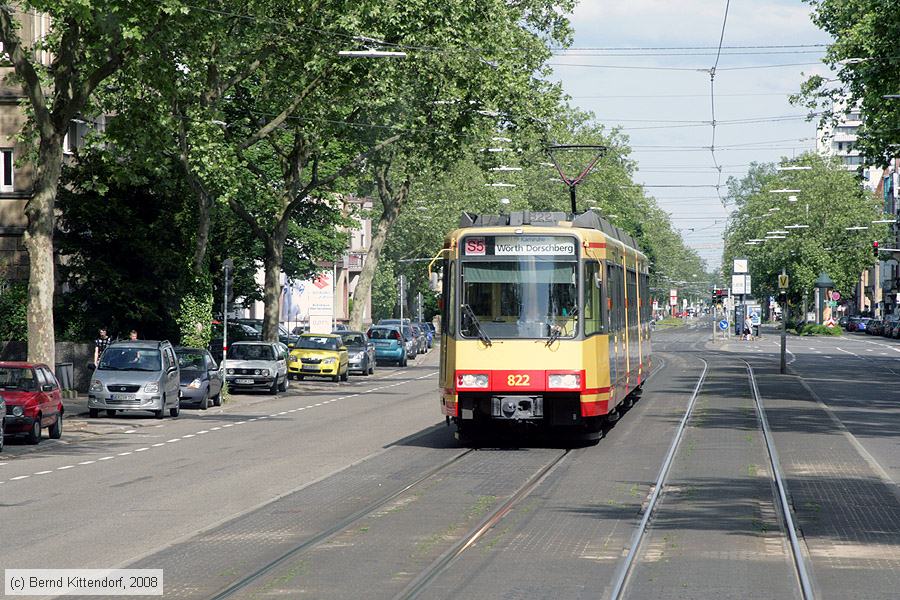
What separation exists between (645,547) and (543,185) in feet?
295

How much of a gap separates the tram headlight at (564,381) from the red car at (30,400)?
29.2ft

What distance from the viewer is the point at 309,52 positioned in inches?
1538

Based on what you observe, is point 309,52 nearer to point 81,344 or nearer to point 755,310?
point 81,344

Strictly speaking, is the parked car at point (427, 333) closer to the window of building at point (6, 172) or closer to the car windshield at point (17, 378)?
the window of building at point (6, 172)

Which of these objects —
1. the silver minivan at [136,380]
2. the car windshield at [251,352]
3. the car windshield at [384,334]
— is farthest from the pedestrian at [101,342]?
the car windshield at [384,334]

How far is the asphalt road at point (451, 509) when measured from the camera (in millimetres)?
11133

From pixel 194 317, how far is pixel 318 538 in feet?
100

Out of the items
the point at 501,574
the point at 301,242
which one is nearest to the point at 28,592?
the point at 501,574

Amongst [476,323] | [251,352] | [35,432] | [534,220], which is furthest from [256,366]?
[476,323]

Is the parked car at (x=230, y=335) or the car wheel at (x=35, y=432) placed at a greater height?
the parked car at (x=230, y=335)

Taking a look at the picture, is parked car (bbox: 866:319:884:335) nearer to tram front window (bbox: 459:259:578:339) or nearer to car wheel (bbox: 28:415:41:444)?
car wheel (bbox: 28:415:41:444)

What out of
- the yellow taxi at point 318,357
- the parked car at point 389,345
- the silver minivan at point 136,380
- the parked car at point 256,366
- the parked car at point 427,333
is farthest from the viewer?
the parked car at point 427,333

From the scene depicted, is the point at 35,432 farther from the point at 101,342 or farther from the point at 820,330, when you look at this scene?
the point at 820,330

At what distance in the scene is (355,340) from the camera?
59.3 meters
